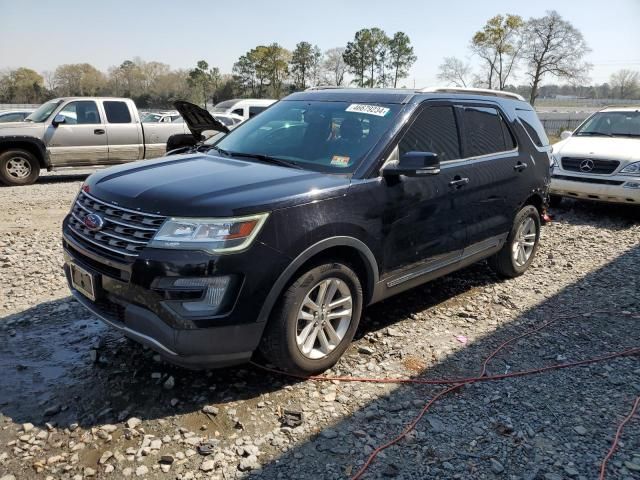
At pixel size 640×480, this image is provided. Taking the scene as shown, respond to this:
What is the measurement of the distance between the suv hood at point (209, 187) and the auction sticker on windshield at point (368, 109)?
77cm

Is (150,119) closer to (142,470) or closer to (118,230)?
(118,230)

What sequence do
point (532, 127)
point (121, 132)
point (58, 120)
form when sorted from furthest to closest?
point (121, 132) < point (58, 120) < point (532, 127)

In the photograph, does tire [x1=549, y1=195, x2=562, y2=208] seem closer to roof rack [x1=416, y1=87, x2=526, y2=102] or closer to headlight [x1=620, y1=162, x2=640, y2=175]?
headlight [x1=620, y1=162, x2=640, y2=175]

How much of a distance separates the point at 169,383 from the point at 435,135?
8.80ft

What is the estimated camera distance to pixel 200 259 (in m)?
2.72

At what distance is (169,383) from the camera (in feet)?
10.7

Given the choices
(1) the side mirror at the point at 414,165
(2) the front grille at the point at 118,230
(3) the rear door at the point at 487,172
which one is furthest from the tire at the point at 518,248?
(2) the front grille at the point at 118,230

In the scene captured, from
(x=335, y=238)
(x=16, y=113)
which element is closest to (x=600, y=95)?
(x=16, y=113)

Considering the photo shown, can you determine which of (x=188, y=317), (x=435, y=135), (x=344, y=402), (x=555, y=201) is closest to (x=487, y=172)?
(x=435, y=135)

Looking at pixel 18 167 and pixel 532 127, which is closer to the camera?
pixel 532 127

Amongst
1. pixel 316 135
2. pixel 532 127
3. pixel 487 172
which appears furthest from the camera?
pixel 532 127

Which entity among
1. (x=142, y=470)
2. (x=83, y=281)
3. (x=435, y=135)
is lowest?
(x=142, y=470)

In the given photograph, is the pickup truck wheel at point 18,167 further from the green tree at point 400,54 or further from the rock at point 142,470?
the green tree at point 400,54

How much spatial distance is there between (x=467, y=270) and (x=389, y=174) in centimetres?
268
